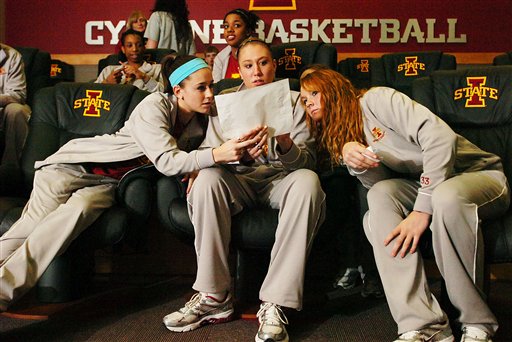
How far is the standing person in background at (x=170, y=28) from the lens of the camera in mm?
4281

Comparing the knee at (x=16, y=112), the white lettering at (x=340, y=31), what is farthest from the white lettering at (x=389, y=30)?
the knee at (x=16, y=112)

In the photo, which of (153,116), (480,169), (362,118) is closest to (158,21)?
(153,116)

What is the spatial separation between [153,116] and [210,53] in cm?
257

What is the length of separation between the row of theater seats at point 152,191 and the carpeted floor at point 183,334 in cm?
15

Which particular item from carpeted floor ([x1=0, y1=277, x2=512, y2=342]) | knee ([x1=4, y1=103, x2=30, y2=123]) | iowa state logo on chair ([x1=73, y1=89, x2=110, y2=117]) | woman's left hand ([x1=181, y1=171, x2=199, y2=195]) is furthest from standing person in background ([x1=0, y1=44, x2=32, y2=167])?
woman's left hand ([x1=181, y1=171, x2=199, y2=195])

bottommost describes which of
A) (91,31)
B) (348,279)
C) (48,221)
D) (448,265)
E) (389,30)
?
(348,279)

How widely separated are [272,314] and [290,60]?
70.7 inches

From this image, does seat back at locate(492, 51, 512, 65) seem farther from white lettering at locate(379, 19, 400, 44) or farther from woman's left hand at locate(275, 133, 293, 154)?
woman's left hand at locate(275, 133, 293, 154)

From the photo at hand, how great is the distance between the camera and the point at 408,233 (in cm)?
161

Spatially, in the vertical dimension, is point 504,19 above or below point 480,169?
above

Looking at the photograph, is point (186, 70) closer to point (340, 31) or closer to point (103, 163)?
point (103, 163)

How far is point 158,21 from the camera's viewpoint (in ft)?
14.1

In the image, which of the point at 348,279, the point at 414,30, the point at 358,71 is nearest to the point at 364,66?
the point at 358,71

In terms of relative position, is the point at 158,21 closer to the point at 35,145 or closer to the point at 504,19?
the point at 35,145
